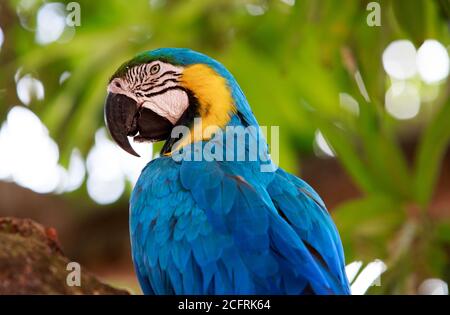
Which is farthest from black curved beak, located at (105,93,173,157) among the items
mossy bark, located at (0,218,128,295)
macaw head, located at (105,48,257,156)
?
mossy bark, located at (0,218,128,295)

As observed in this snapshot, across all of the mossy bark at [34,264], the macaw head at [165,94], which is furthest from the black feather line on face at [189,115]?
the mossy bark at [34,264]

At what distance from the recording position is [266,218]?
157 centimetres

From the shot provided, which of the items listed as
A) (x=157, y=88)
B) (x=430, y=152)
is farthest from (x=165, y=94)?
(x=430, y=152)

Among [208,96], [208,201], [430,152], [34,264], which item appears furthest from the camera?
[430,152]

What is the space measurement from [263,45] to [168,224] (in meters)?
1.42

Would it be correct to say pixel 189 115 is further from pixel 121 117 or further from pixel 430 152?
pixel 430 152

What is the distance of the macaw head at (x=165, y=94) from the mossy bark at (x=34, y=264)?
0.47 meters

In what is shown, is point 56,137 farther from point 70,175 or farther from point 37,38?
point 37,38

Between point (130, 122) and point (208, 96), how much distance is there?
21 cm

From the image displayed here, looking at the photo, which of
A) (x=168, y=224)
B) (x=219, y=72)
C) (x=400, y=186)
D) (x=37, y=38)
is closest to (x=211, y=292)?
(x=168, y=224)

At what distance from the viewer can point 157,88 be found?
6.29 feet

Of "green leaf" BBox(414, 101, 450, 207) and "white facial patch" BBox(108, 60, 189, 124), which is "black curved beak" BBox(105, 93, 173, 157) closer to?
"white facial patch" BBox(108, 60, 189, 124)

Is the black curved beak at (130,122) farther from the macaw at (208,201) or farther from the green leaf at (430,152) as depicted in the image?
the green leaf at (430,152)

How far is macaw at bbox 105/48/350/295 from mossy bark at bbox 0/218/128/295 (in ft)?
0.61
